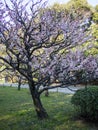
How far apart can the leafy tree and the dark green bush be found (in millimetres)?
560


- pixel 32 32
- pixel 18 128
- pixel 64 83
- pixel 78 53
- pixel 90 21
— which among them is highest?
pixel 90 21

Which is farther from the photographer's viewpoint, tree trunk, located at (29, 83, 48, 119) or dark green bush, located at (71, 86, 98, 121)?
tree trunk, located at (29, 83, 48, 119)

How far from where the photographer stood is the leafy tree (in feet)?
25.6

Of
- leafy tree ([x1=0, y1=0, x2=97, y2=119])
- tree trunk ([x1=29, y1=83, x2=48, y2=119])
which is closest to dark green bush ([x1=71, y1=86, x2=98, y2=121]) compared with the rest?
leafy tree ([x1=0, y1=0, x2=97, y2=119])

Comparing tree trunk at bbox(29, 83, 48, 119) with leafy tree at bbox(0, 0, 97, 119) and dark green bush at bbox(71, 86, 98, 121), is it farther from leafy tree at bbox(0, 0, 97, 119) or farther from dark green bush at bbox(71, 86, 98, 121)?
dark green bush at bbox(71, 86, 98, 121)

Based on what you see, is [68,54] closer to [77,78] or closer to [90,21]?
[77,78]

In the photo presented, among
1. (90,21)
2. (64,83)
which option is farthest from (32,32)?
(90,21)

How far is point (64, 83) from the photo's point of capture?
7.91 m

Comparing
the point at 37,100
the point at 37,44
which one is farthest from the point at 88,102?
the point at 37,44

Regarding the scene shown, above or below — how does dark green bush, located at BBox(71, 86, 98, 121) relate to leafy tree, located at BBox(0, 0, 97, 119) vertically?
below

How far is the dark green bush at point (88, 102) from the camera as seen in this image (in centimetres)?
725

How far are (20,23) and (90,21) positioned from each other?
16.9 m

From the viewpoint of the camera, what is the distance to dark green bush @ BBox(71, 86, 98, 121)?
7250mm

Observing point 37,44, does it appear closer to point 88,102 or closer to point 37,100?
point 37,100
